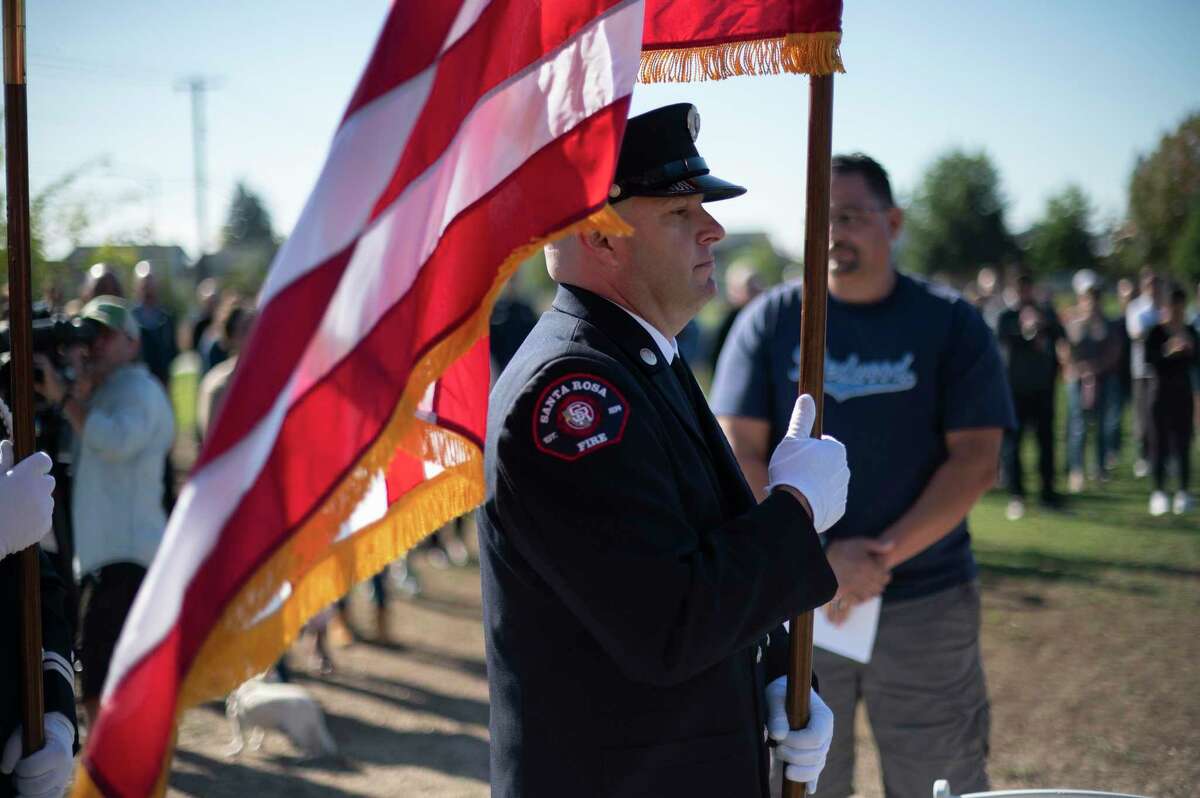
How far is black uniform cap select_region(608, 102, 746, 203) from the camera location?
2105 mm

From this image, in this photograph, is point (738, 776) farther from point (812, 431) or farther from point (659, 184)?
point (659, 184)

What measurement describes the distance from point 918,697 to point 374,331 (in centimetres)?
244

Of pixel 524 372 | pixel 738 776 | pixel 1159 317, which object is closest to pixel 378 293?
pixel 524 372

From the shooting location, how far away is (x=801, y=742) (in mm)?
2160

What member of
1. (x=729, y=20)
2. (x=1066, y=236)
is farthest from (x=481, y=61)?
(x=1066, y=236)

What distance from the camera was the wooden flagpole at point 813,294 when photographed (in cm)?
217

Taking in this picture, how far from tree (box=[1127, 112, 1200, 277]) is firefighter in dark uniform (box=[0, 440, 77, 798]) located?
122ft

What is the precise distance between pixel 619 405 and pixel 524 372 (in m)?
0.20

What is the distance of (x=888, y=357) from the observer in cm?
349

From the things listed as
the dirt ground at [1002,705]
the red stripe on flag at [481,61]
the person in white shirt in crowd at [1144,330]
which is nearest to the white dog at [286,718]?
the dirt ground at [1002,705]

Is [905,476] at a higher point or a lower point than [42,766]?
higher

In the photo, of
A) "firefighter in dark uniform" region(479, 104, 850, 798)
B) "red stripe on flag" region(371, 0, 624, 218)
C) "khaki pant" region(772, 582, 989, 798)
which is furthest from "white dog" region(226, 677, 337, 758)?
"red stripe on flag" region(371, 0, 624, 218)

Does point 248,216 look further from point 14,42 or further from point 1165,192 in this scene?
point 14,42

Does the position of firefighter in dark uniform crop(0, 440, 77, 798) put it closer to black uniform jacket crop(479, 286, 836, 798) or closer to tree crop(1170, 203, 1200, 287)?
black uniform jacket crop(479, 286, 836, 798)
